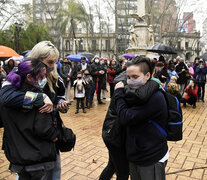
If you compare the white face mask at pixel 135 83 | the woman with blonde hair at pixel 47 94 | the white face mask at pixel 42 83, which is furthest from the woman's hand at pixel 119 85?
the white face mask at pixel 42 83

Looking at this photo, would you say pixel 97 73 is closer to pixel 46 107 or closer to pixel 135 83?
pixel 135 83

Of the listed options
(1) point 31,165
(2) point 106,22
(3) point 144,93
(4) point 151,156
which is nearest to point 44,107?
(1) point 31,165

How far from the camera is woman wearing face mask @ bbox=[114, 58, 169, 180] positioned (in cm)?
178

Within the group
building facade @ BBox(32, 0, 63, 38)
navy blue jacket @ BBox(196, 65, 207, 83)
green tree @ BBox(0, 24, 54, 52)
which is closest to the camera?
navy blue jacket @ BBox(196, 65, 207, 83)

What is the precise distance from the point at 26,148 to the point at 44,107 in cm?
35

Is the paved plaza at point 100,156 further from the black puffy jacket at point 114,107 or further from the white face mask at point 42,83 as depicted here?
the white face mask at point 42,83

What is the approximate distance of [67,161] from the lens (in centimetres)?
379

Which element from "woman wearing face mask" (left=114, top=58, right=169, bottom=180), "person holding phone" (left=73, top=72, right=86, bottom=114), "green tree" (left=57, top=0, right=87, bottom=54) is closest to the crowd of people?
"woman wearing face mask" (left=114, top=58, right=169, bottom=180)

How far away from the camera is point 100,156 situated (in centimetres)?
397

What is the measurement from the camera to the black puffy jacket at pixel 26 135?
1647 millimetres

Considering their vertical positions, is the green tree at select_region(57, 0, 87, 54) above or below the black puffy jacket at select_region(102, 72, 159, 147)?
above

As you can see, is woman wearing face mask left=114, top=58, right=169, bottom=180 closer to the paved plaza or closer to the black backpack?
the black backpack

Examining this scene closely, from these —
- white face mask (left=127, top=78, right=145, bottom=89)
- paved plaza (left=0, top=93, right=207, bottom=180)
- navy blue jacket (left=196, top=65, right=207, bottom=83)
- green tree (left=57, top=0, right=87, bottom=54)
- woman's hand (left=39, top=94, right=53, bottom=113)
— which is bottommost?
paved plaza (left=0, top=93, right=207, bottom=180)

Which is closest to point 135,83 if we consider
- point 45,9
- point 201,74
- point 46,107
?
point 46,107
